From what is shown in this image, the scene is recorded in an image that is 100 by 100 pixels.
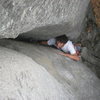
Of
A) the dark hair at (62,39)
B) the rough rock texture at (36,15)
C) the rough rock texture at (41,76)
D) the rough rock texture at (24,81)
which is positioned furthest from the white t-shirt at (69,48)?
the rough rock texture at (24,81)

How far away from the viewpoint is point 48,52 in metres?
3.89

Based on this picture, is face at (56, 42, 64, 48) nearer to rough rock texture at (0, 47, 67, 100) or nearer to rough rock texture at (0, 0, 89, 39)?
rough rock texture at (0, 0, 89, 39)

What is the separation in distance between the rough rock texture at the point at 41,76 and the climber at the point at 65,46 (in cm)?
13

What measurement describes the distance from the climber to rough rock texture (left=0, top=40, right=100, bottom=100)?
0.13 meters

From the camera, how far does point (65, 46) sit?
4242 millimetres

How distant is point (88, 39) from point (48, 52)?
985mm

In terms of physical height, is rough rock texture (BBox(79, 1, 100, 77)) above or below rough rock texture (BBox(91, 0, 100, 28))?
below

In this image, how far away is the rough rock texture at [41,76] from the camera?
8.67 ft

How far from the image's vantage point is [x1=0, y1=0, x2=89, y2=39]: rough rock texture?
2354 mm

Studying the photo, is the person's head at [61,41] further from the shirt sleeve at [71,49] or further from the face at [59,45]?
the shirt sleeve at [71,49]

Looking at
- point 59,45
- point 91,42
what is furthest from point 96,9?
point 59,45

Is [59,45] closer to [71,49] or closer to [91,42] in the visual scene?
[71,49]

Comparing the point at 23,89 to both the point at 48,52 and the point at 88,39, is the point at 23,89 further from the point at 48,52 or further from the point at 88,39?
the point at 88,39

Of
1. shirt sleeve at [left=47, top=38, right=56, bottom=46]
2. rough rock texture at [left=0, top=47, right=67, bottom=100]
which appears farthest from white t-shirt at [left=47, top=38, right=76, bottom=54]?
rough rock texture at [left=0, top=47, right=67, bottom=100]
